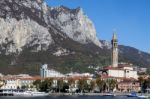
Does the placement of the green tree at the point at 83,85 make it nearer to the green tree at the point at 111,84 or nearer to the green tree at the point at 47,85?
the green tree at the point at 111,84

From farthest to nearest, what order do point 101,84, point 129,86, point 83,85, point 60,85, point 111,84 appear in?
point 129,86
point 111,84
point 60,85
point 101,84
point 83,85

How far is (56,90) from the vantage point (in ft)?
579

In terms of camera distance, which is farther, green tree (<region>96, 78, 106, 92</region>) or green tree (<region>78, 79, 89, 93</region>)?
green tree (<region>96, 78, 106, 92</region>)

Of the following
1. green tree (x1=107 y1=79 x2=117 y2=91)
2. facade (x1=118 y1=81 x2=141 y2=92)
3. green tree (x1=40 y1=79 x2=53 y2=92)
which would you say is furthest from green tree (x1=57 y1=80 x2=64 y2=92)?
facade (x1=118 y1=81 x2=141 y2=92)

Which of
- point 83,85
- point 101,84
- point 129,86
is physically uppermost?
point 101,84

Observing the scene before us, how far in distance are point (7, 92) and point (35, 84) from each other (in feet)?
60.5

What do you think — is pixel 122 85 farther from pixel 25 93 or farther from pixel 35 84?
pixel 25 93

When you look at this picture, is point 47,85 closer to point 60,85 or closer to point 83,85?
point 60,85

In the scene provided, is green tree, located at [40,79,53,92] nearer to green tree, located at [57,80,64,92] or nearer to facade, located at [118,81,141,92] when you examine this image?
green tree, located at [57,80,64,92]

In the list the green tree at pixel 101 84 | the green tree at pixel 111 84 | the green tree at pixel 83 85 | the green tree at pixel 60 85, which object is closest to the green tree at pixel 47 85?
the green tree at pixel 60 85

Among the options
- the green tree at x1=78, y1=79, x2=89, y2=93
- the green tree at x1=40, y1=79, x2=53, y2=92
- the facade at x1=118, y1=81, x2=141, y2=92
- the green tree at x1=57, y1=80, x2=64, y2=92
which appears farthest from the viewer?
the facade at x1=118, y1=81, x2=141, y2=92

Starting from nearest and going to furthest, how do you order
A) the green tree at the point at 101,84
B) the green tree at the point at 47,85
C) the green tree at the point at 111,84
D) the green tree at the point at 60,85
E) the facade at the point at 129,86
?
the green tree at the point at 101,84 → the green tree at the point at 60,85 → the green tree at the point at 47,85 → the green tree at the point at 111,84 → the facade at the point at 129,86

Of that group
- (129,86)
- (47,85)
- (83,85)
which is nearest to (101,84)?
(83,85)

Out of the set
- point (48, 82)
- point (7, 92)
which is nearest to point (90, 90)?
point (48, 82)
